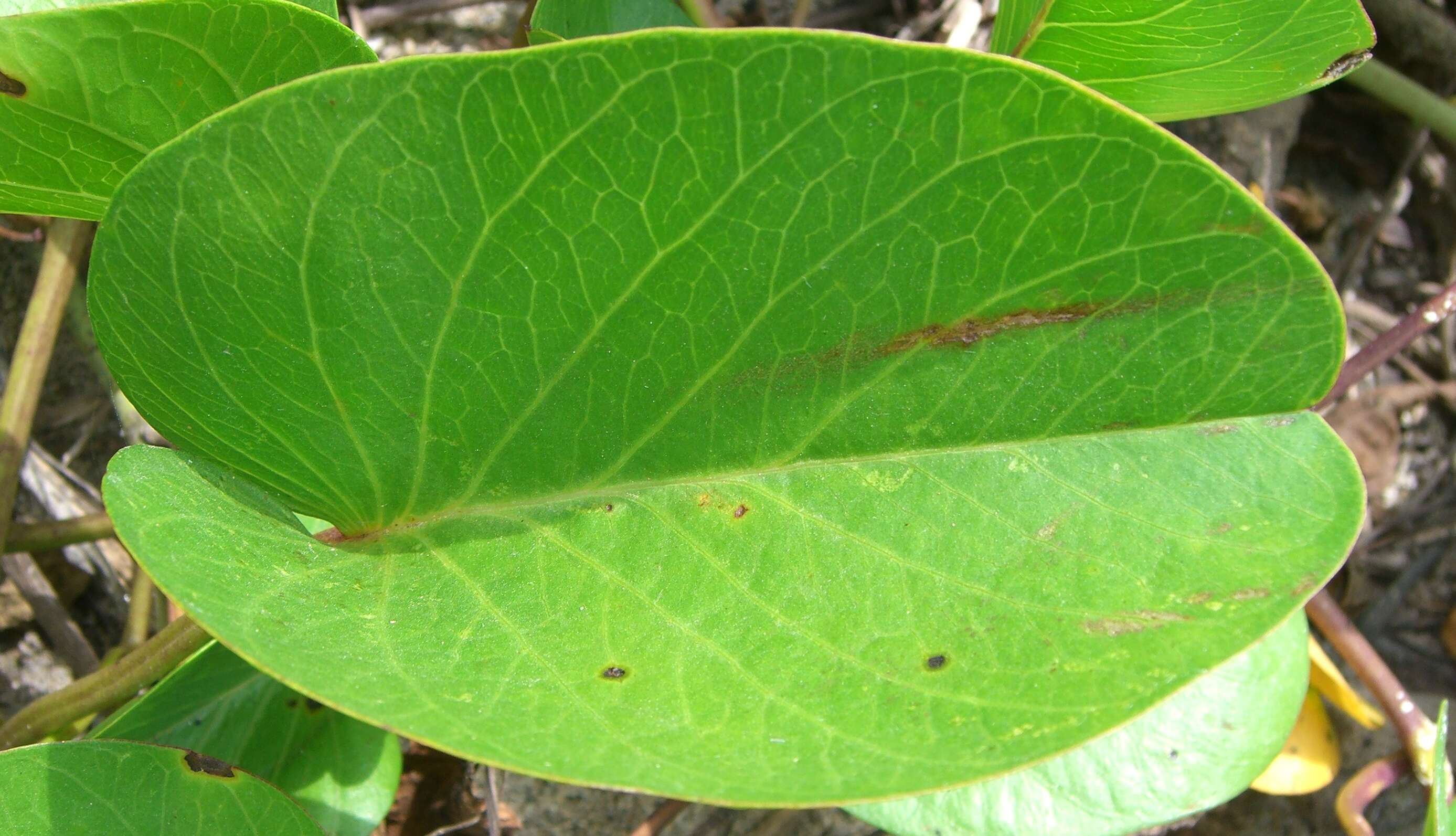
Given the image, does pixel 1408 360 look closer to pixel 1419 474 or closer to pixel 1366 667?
pixel 1419 474

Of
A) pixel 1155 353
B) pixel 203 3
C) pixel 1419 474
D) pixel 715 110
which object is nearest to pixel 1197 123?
pixel 1419 474

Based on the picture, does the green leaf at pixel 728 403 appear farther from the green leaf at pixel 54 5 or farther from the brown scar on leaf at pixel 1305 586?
the green leaf at pixel 54 5

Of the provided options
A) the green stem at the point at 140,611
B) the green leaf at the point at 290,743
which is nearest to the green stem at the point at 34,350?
the green stem at the point at 140,611

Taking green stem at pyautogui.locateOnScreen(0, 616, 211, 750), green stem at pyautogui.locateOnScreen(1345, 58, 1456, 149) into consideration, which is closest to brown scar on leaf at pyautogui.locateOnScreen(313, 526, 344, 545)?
green stem at pyautogui.locateOnScreen(0, 616, 211, 750)

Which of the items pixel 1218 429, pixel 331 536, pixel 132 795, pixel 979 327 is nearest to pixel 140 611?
pixel 132 795

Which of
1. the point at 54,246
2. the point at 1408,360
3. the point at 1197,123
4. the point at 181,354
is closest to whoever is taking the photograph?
the point at 181,354
